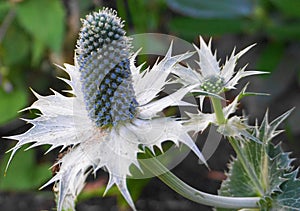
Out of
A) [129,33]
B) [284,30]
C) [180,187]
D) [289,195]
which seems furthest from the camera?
[129,33]

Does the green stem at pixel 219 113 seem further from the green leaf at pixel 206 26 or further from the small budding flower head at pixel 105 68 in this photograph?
the green leaf at pixel 206 26

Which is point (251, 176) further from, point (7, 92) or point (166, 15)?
point (166, 15)

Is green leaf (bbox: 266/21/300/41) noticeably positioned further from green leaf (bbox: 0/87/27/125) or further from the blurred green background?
green leaf (bbox: 0/87/27/125)

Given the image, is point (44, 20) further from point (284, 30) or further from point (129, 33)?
point (284, 30)

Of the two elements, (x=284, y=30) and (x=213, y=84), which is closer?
(x=213, y=84)

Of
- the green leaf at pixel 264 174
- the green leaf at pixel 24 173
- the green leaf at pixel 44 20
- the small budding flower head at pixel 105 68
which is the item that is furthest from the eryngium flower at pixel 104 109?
the green leaf at pixel 24 173

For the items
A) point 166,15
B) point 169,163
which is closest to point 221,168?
point 169,163

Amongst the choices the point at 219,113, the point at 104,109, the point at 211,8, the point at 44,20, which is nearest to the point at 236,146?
the point at 219,113
